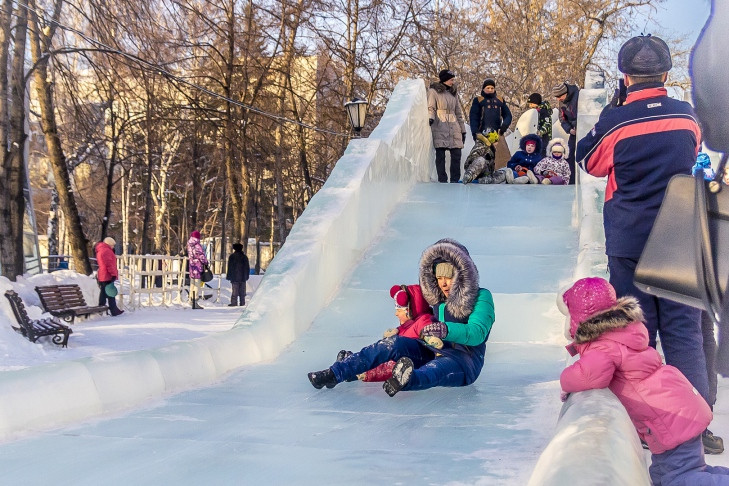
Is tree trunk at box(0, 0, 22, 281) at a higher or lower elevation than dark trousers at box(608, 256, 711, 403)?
higher

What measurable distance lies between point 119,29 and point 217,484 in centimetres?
1135

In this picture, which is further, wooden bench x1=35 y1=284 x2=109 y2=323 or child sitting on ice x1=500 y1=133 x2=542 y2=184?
wooden bench x1=35 y1=284 x2=109 y2=323

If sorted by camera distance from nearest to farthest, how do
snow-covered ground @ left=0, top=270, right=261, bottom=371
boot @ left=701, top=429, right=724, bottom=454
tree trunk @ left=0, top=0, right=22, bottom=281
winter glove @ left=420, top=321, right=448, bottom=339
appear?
1. boot @ left=701, top=429, right=724, bottom=454
2. winter glove @ left=420, top=321, right=448, bottom=339
3. snow-covered ground @ left=0, top=270, right=261, bottom=371
4. tree trunk @ left=0, top=0, right=22, bottom=281

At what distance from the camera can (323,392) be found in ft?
14.3

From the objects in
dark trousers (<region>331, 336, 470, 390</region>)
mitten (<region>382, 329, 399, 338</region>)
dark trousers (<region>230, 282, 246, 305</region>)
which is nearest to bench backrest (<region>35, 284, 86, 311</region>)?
dark trousers (<region>230, 282, 246, 305</region>)

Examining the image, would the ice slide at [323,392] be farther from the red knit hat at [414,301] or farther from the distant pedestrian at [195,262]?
the distant pedestrian at [195,262]

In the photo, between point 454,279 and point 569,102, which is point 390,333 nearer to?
point 454,279

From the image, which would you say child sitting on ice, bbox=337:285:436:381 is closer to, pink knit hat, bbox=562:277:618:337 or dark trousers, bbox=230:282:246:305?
pink knit hat, bbox=562:277:618:337

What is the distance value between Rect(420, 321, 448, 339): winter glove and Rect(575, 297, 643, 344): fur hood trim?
4.24ft

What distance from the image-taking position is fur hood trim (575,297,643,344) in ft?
9.47

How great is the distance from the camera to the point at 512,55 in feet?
91.7

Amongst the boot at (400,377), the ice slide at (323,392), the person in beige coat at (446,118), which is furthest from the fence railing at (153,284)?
the boot at (400,377)

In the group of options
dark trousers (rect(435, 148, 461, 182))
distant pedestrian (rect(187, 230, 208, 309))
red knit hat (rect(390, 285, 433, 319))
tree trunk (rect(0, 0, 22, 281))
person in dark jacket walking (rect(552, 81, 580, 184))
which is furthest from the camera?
distant pedestrian (rect(187, 230, 208, 309))

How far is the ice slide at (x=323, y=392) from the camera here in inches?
117
